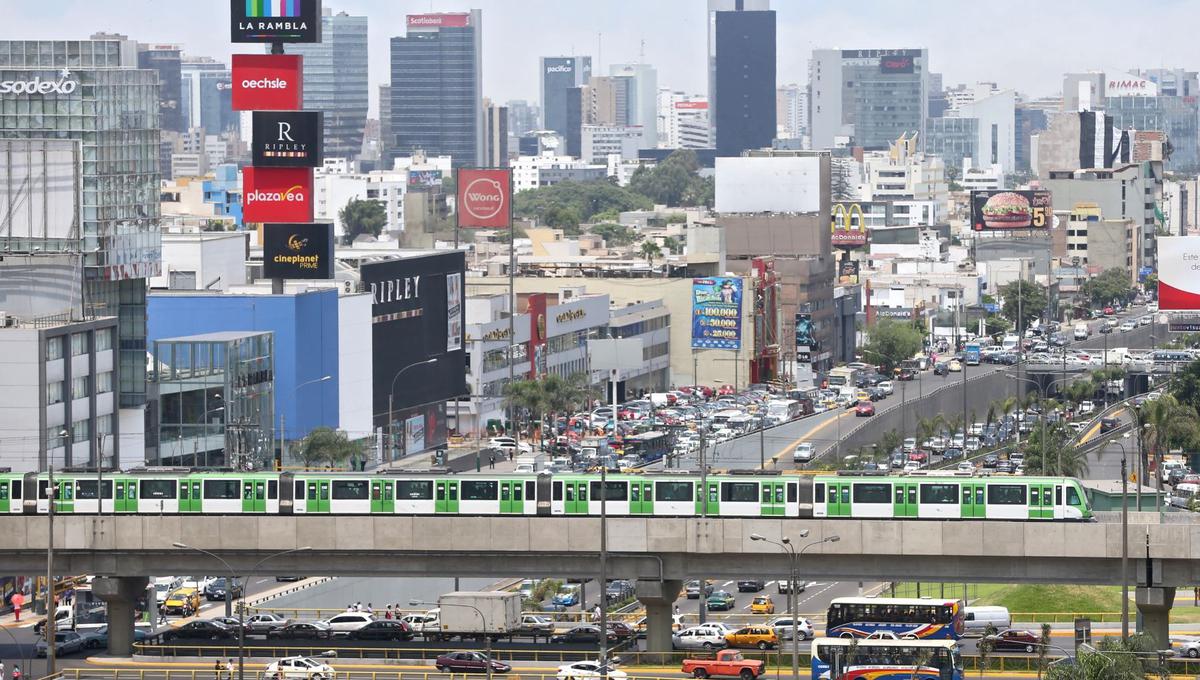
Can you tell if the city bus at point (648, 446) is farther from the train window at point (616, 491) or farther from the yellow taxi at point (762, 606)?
the train window at point (616, 491)

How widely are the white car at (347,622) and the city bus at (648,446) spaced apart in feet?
214

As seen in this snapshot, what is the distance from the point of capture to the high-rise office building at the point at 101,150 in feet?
414

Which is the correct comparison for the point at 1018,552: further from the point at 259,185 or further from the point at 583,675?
the point at 259,185

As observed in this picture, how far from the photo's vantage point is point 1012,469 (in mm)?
148750

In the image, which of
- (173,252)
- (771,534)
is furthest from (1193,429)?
(771,534)

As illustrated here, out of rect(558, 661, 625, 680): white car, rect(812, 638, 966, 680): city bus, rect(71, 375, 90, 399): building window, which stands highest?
rect(71, 375, 90, 399): building window

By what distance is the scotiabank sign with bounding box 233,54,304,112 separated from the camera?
483ft

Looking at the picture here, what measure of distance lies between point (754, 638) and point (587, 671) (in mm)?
11985

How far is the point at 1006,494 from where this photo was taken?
277 ft

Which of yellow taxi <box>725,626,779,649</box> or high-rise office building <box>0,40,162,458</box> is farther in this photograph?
high-rise office building <box>0,40,162,458</box>

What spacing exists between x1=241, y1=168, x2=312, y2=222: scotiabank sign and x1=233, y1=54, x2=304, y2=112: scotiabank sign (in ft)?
13.6

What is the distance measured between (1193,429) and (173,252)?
70098 millimetres

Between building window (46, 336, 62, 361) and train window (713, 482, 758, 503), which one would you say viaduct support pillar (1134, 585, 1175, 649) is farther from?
building window (46, 336, 62, 361)

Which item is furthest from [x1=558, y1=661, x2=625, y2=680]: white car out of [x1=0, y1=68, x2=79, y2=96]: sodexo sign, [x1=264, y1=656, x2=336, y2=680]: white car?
[x1=0, y1=68, x2=79, y2=96]: sodexo sign
